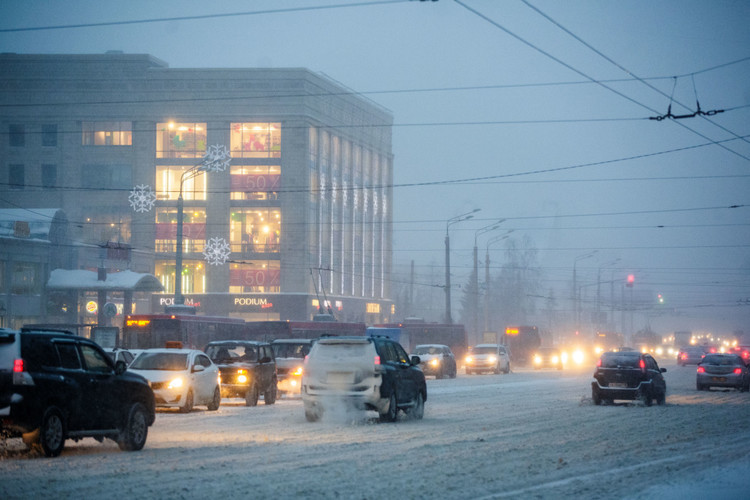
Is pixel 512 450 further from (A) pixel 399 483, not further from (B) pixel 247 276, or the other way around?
(B) pixel 247 276

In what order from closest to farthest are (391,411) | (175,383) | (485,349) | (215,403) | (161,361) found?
(391,411)
(175,383)
(161,361)
(215,403)
(485,349)

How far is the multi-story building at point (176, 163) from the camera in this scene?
8675 centimetres

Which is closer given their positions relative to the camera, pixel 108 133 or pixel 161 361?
pixel 161 361

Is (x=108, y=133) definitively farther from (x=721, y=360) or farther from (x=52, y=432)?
(x=52, y=432)

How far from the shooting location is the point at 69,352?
1422 centimetres

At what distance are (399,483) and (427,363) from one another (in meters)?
39.6

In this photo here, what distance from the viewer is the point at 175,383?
77.3 ft

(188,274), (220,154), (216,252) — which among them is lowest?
(188,274)

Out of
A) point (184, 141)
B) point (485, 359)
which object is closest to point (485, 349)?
point (485, 359)

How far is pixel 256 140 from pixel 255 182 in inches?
147

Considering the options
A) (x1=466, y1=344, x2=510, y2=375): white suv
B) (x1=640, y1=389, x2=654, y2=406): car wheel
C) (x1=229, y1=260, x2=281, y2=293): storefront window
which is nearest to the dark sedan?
(x1=640, y1=389, x2=654, y2=406): car wheel

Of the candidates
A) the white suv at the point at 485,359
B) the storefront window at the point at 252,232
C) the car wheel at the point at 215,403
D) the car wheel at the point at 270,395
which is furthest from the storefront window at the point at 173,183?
the car wheel at the point at 215,403

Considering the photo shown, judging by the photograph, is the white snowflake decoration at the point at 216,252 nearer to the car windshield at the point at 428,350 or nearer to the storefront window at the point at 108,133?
the storefront window at the point at 108,133

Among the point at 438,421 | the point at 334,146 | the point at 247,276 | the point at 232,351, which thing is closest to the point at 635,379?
the point at 438,421
